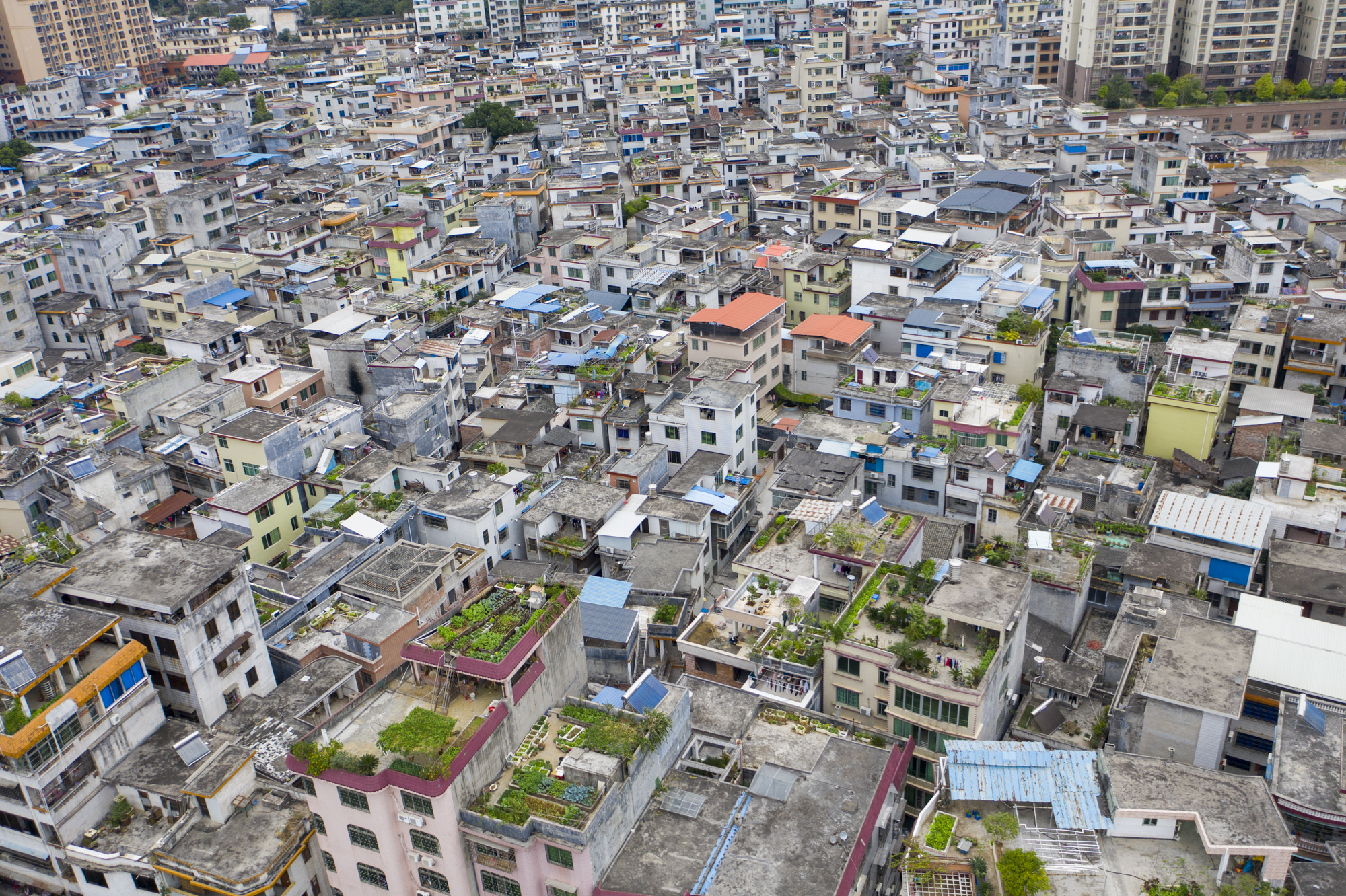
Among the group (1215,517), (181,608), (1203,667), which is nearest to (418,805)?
(181,608)

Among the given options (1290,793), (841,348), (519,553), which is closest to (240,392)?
(519,553)

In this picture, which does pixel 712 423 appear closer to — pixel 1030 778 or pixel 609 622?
pixel 609 622

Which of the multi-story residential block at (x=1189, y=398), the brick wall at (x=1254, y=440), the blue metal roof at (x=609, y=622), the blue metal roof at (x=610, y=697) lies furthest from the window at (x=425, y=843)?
the brick wall at (x=1254, y=440)

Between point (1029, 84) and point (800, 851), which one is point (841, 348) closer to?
point (800, 851)

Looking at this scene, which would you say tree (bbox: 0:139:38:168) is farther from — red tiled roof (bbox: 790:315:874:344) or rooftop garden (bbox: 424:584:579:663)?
rooftop garden (bbox: 424:584:579:663)

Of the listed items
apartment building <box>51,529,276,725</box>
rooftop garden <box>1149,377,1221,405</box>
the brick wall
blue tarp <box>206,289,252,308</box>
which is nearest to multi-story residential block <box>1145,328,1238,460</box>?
rooftop garden <box>1149,377,1221,405</box>

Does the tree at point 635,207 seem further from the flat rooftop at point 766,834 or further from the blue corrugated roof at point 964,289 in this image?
the flat rooftop at point 766,834
